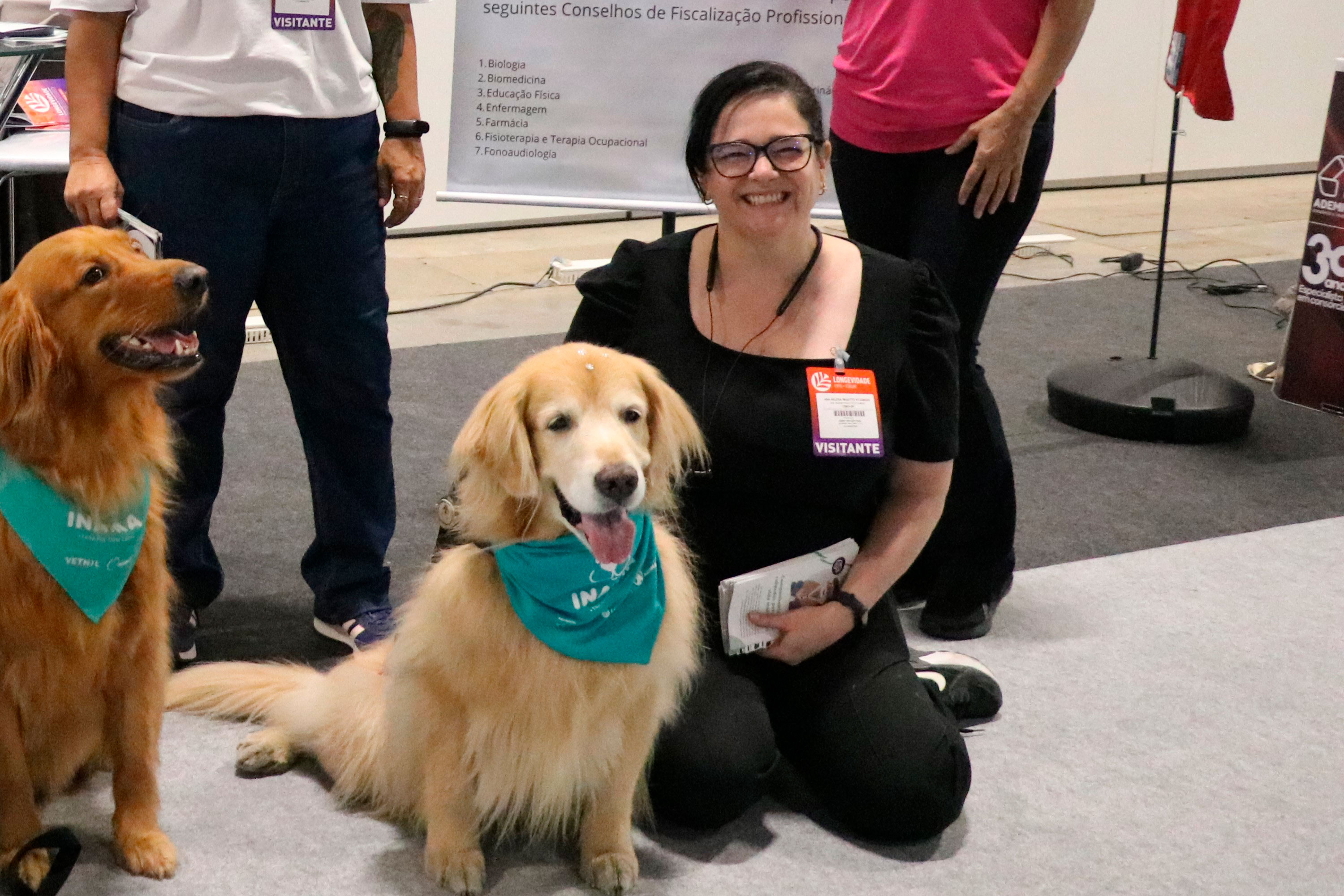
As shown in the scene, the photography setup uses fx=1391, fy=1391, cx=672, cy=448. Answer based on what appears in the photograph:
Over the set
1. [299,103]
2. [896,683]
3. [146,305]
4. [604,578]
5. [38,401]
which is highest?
[299,103]

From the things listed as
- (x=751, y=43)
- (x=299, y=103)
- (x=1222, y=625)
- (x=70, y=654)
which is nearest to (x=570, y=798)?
(x=70, y=654)

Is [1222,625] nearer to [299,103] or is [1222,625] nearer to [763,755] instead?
[763,755]

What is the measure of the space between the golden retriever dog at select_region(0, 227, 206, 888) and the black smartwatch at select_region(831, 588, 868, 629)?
1.04m

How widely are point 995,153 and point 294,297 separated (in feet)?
4.28

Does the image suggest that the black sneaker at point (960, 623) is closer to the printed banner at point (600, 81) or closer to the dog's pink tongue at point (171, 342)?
the printed banner at point (600, 81)

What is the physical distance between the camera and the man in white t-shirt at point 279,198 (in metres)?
2.25

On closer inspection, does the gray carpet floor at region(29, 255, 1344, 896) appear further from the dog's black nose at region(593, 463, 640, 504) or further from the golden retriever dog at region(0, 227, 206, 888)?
the dog's black nose at region(593, 463, 640, 504)

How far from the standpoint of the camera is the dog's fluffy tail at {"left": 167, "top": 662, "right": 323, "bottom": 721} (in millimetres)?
2393

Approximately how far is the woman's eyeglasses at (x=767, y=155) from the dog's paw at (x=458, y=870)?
3.58ft

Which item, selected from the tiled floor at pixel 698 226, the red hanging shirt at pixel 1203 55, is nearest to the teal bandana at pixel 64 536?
the tiled floor at pixel 698 226

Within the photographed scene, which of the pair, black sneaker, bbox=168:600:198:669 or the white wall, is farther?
the white wall

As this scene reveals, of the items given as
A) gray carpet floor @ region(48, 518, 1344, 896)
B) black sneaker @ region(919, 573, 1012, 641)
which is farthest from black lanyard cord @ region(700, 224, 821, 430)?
black sneaker @ region(919, 573, 1012, 641)

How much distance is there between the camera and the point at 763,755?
2.20 metres

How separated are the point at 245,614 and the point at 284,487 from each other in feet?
2.20
